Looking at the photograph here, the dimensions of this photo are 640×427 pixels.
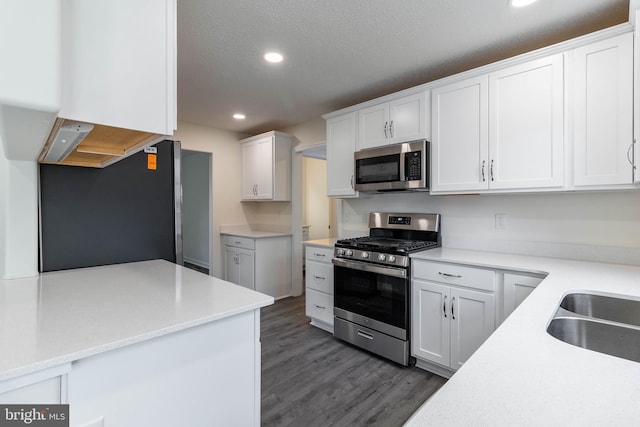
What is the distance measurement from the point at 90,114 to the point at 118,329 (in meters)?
0.63

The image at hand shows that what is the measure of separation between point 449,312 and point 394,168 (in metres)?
1.25

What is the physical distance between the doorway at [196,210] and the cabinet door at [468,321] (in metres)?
4.49

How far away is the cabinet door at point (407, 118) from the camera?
258 cm

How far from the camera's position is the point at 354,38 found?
210cm

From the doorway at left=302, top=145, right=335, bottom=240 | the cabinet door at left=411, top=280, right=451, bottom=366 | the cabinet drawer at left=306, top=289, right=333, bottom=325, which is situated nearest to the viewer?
the cabinet door at left=411, top=280, right=451, bottom=366

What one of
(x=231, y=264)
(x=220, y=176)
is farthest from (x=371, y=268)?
(x=220, y=176)

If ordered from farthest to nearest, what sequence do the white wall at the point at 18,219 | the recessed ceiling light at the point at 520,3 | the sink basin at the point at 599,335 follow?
the recessed ceiling light at the point at 520,3, the white wall at the point at 18,219, the sink basin at the point at 599,335

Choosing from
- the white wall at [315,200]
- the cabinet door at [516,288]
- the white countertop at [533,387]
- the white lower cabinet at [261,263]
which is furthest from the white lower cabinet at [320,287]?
the white wall at [315,200]

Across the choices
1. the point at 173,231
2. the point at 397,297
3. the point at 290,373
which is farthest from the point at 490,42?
the point at 290,373

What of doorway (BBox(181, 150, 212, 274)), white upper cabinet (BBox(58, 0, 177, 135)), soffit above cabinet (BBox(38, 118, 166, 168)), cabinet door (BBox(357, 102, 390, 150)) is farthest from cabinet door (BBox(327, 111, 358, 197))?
doorway (BBox(181, 150, 212, 274))

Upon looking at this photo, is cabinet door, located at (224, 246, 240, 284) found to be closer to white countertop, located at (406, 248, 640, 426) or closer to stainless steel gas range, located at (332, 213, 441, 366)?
stainless steel gas range, located at (332, 213, 441, 366)

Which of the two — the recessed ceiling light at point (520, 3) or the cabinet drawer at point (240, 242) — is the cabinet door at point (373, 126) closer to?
the recessed ceiling light at point (520, 3)

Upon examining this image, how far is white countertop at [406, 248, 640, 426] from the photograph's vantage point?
55 cm

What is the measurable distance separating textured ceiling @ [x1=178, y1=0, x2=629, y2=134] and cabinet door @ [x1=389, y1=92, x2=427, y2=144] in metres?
0.25
